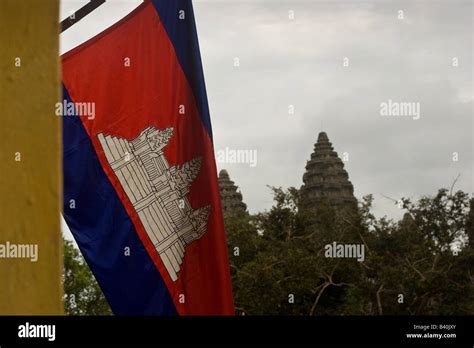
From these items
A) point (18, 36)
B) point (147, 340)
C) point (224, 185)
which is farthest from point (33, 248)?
point (224, 185)

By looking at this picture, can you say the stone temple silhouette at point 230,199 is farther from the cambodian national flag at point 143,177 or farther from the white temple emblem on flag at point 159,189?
the white temple emblem on flag at point 159,189

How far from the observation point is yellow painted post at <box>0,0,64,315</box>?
1785mm

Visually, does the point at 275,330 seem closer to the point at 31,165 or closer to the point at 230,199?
the point at 31,165

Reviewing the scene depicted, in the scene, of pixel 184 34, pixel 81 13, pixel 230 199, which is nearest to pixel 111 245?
pixel 81 13

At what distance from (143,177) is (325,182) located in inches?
1150

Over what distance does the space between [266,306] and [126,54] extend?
18330 mm

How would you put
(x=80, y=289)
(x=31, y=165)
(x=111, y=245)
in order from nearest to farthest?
(x=31, y=165) < (x=111, y=245) < (x=80, y=289)

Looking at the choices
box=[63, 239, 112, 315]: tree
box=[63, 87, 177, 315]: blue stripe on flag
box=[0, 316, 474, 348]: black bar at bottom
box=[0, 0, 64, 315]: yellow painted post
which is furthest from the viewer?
box=[63, 239, 112, 315]: tree

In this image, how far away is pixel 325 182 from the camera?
35812 mm

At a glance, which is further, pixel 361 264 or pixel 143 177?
pixel 361 264

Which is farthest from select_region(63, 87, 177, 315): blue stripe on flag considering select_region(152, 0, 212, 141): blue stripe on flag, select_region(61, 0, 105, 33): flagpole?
select_region(61, 0, 105, 33): flagpole

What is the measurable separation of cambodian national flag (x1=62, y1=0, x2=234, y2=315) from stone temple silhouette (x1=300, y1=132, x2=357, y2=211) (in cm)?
2276

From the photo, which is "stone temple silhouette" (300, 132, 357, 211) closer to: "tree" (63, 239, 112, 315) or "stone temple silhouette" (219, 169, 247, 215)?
"stone temple silhouette" (219, 169, 247, 215)

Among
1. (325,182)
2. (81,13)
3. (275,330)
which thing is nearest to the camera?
(275,330)
